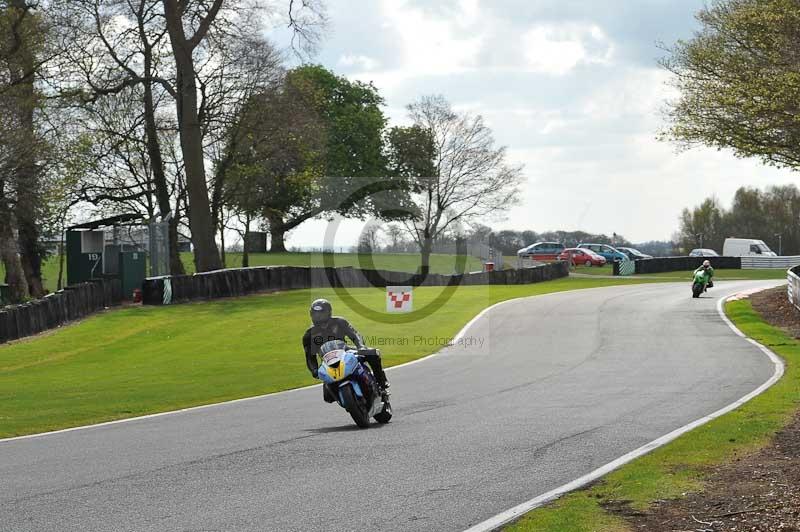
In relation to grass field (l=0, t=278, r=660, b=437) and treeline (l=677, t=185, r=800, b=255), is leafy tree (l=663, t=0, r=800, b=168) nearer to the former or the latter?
grass field (l=0, t=278, r=660, b=437)

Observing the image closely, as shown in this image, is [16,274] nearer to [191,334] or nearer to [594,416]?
[191,334]

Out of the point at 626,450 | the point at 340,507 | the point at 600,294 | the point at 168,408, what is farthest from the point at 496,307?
the point at 340,507

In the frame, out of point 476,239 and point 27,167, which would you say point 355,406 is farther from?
point 476,239

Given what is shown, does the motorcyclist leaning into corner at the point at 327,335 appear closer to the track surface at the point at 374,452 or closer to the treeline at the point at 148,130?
the track surface at the point at 374,452

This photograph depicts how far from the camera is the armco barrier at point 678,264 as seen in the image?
71750mm

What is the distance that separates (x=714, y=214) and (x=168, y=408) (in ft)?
465

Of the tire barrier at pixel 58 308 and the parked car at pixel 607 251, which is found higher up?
the parked car at pixel 607 251

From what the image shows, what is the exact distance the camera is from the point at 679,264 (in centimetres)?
7500

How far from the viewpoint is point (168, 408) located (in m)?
16.7

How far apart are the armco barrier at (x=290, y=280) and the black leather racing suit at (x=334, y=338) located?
25.8 metres

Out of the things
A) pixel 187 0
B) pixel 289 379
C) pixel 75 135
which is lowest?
pixel 289 379

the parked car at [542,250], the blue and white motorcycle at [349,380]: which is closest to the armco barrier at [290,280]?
the parked car at [542,250]

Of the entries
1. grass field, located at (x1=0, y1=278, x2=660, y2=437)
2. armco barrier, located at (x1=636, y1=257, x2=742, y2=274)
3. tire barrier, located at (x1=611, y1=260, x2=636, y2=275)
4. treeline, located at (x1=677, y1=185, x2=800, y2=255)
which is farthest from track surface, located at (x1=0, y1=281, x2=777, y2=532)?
treeline, located at (x1=677, y1=185, x2=800, y2=255)

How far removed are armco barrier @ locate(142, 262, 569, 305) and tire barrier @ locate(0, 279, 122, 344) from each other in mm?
1564
